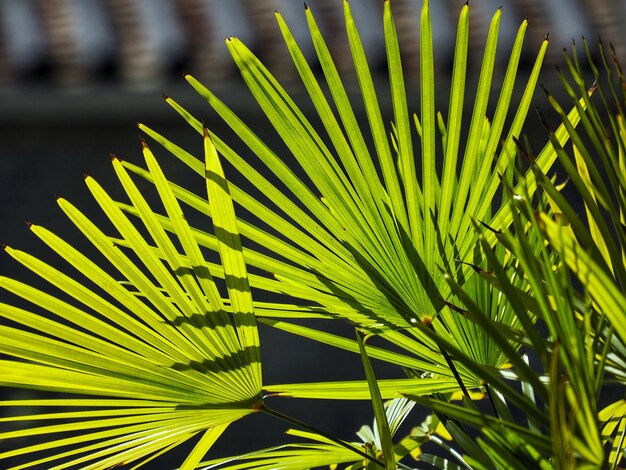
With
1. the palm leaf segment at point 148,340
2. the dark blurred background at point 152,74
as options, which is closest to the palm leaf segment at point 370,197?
the palm leaf segment at point 148,340

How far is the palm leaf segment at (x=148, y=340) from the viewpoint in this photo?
0.64 metres

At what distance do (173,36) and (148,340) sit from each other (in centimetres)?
177

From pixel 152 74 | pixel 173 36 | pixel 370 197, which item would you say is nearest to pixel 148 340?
pixel 370 197

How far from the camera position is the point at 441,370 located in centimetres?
77

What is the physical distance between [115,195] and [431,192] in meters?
1.78

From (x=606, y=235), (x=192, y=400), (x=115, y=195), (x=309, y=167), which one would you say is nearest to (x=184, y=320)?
(x=192, y=400)

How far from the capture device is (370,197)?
759 millimetres

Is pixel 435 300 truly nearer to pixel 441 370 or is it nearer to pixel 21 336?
pixel 441 370

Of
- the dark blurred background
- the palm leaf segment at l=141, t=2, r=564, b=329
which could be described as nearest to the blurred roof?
the dark blurred background

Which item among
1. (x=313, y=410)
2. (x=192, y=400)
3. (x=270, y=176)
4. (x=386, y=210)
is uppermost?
(x=270, y=176)

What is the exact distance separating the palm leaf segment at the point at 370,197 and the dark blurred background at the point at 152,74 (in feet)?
5.08

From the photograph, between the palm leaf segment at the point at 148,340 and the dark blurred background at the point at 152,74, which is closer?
the palm leaf segment at the point at 148,340

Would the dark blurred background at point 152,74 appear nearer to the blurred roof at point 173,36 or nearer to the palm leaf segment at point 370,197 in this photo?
the blurred roof at point 173,36

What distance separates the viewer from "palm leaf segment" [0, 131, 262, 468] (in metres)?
0.64
